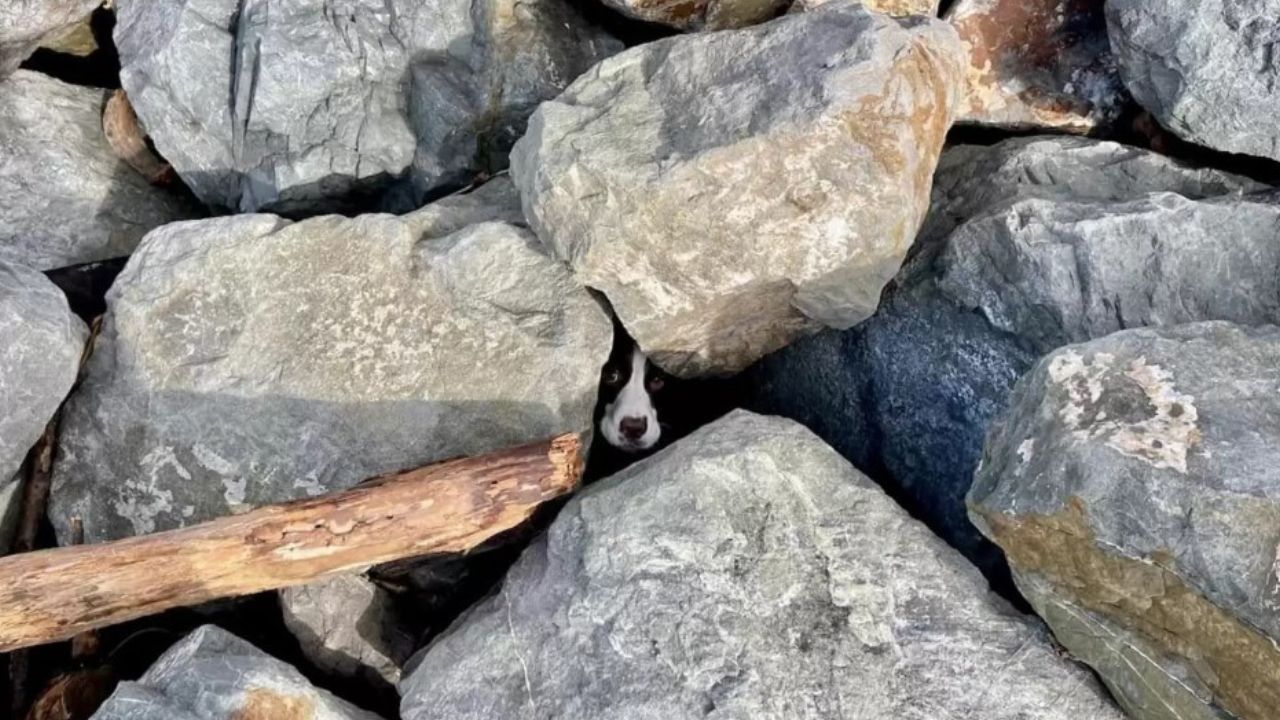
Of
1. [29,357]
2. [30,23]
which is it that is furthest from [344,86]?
[29,357]

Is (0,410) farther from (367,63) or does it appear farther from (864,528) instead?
(864,528)

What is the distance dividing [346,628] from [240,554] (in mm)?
537

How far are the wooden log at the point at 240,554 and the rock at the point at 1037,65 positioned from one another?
2.23 metres

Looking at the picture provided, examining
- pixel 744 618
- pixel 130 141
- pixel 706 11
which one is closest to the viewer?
pixel 744 618

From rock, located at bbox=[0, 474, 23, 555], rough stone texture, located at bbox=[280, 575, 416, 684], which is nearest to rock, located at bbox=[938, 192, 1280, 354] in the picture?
rough stone texture, located at bbox=[280, 575, 416, 684]

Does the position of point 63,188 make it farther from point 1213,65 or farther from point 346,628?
point 1213,65

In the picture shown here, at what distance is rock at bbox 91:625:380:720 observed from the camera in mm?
3082

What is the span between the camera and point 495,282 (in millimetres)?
3834

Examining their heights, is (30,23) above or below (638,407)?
above

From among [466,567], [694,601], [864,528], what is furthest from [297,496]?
[864,528]

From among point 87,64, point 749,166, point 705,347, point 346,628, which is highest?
point 749,166

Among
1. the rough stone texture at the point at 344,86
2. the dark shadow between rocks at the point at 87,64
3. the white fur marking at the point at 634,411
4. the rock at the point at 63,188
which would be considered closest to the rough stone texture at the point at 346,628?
the white fur marking at the point at 634,411

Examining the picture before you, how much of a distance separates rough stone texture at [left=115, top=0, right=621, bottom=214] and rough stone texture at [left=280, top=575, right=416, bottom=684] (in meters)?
1.53

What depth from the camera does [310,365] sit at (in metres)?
3.75
